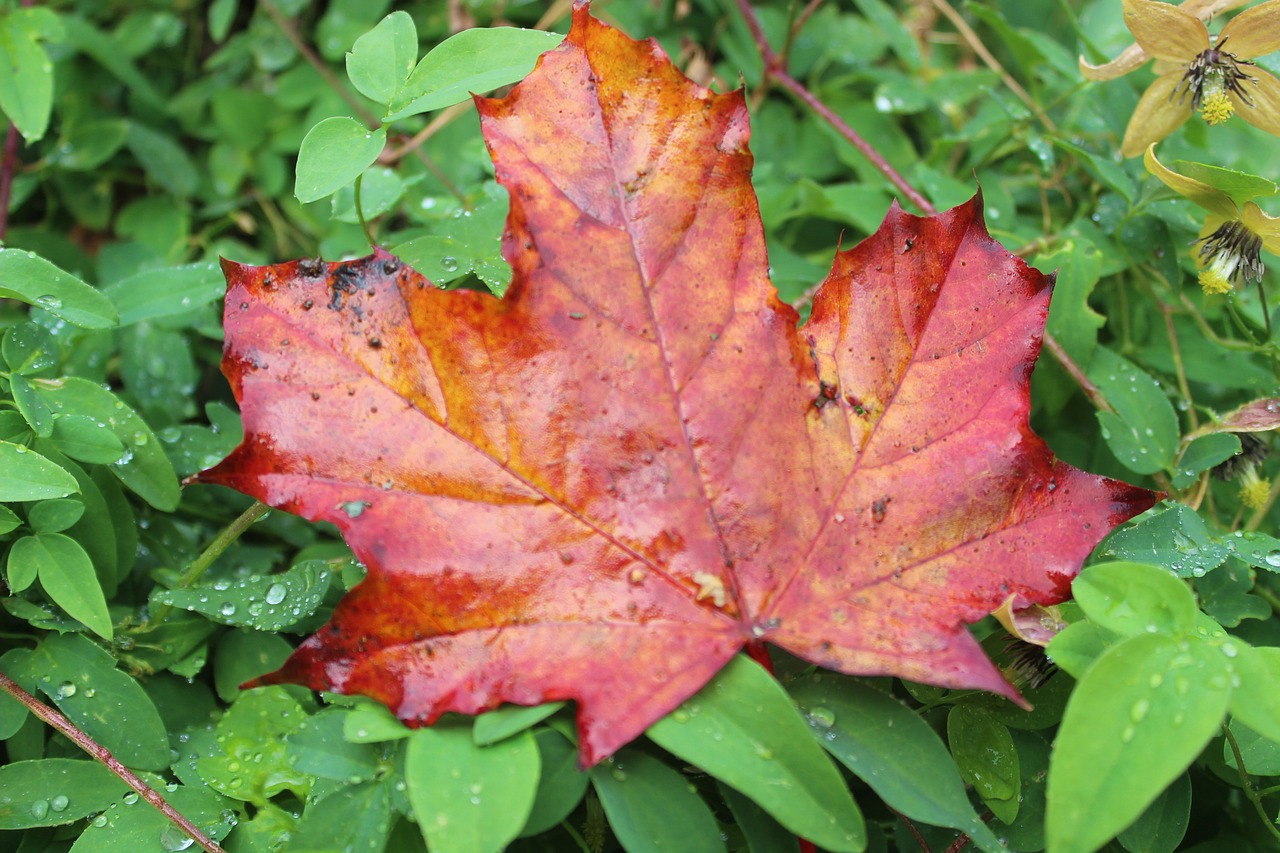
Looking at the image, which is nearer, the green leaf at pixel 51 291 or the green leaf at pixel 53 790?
the green leaf at pixel 53 790

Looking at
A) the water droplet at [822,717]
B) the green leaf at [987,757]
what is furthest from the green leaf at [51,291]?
the green leaf at [987,757]

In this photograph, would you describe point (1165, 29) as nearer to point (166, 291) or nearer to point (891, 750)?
point (891, 750)

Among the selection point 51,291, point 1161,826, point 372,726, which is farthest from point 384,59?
point 1161,826

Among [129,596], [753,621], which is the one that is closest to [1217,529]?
[753,621]

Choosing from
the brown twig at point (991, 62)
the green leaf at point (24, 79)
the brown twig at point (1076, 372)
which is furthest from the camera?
the brown twig at point (991, 62)

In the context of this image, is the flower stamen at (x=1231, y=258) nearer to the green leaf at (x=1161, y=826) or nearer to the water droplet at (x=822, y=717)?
the green leaf at (x=1161, y=826)

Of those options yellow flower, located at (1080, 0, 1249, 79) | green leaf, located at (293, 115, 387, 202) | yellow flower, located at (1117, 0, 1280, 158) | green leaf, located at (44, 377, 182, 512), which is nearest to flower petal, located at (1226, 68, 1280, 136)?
yellow flower, located at (1117, 0, 1280, 158)

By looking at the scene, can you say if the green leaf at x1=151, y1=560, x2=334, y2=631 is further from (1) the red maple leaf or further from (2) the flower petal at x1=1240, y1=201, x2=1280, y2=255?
(2) the flower petal at x1=1240, y1=201, x2=1280, y2=255
